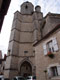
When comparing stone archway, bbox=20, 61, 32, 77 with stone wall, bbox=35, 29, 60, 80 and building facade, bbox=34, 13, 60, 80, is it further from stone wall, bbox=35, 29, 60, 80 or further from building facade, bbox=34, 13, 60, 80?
building facade, bbox=34, 13, 60, 80

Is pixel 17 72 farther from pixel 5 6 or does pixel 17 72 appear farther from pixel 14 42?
pixel 5 6

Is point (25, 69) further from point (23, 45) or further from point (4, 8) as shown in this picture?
point (4, 8)

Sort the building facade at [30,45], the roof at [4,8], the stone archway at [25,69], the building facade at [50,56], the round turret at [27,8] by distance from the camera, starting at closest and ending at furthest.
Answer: the roof at [4,8]
the building facade at [50,56]
the building facade at [30,45]
the stone archway at [25,69]
the round turret at [27,8]

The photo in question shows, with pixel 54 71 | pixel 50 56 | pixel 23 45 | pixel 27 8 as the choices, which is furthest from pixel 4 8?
pixel 27 8

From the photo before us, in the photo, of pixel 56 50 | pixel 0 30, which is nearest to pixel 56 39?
pixel 56 50

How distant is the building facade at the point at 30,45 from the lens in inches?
301

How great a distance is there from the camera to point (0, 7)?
8.71 ft

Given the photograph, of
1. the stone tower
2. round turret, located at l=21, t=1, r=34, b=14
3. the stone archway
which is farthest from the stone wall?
round turret, located at l=21, t=1, r=34, b=14

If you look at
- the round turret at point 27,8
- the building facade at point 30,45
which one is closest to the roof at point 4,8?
the building facade at point 30,45

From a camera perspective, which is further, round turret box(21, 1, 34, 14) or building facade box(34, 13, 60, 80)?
round turret box(21, 1, 34, 14)

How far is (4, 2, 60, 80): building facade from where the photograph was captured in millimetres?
7633

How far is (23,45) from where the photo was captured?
20.4 meters

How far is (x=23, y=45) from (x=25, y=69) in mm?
6115

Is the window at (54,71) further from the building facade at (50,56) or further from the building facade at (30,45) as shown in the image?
the building facade at (30,45)
